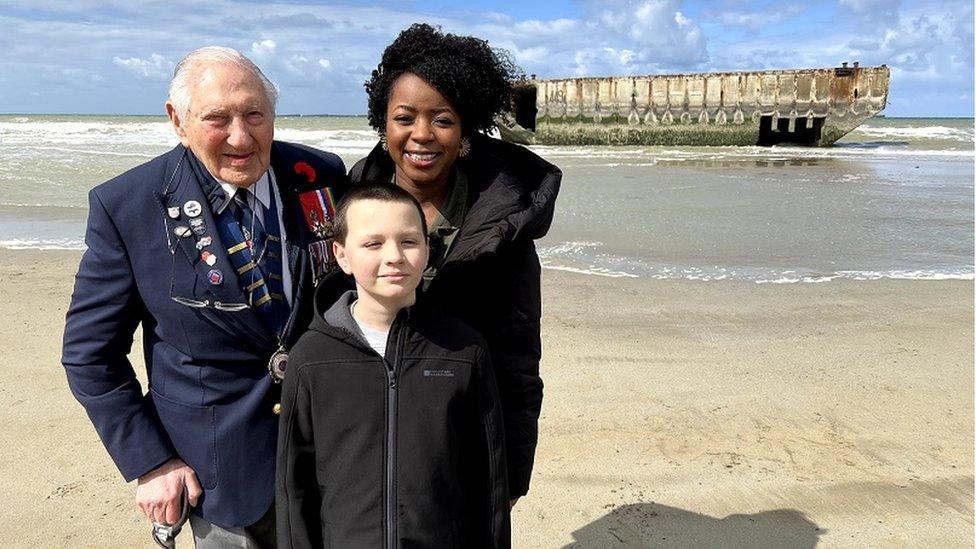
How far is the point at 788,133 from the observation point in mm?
28812

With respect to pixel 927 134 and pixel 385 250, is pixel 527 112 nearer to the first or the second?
pixel 927 134

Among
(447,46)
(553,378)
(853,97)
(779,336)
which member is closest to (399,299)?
(447,46)

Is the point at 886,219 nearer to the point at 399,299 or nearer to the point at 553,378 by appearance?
the point at 553,378

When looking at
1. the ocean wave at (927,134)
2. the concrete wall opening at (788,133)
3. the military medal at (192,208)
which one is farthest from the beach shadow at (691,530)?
the ocean wave at (927,134)

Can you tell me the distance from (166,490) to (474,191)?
1.22 meters

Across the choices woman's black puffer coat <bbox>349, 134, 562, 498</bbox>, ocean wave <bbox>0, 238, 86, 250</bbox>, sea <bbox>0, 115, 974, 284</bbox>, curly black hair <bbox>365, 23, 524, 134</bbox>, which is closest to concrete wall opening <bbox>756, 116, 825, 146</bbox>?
sea <bbox>0, 115, 974, 284</bbox>

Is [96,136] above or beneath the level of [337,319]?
beneath

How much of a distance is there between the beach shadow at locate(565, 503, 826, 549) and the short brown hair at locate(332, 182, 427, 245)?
2140mm

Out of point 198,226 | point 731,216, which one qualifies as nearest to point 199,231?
point 198,226

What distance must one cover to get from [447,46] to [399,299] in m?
0.87

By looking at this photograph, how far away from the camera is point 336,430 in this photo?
1.90 meters

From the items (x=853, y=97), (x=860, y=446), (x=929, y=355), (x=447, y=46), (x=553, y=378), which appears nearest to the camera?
(x=447, y=46)

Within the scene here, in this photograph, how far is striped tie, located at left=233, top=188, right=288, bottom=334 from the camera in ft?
6.61

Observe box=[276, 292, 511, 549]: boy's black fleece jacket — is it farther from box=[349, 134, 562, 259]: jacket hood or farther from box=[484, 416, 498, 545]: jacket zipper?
box=[349, 134, 562, 259]: jacket hood
